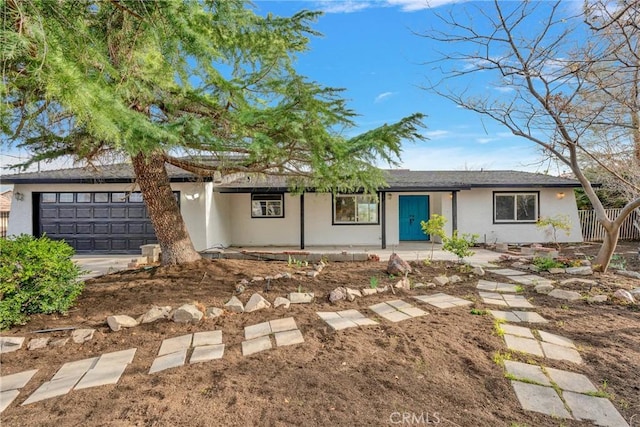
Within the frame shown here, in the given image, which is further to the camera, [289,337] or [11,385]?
[289,337]

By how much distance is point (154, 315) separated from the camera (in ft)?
12.8

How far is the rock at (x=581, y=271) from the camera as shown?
6.00 metres

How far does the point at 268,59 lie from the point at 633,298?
632cm

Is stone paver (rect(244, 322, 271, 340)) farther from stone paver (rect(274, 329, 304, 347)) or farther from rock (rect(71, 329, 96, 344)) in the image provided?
rock (rect(71, 329, 96, 344))

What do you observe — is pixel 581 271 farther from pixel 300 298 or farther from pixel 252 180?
pixel 252 180

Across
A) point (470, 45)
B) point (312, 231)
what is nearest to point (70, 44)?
point (470, 45)

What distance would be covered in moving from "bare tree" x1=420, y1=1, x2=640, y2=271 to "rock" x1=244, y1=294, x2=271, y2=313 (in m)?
4.11

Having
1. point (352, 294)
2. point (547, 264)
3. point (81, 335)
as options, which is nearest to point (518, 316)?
point (352, 294)

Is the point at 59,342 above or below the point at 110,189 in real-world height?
below

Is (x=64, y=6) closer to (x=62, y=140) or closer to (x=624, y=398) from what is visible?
(x=62, y=140)

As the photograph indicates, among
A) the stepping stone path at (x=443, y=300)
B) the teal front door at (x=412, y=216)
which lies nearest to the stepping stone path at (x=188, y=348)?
the stepping stone path at (x=443, y=300)

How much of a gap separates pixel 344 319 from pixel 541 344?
1991 mm

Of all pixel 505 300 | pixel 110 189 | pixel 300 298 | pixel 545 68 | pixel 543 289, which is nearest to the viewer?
pixel 300 298

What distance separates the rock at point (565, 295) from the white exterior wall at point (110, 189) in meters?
8.41
